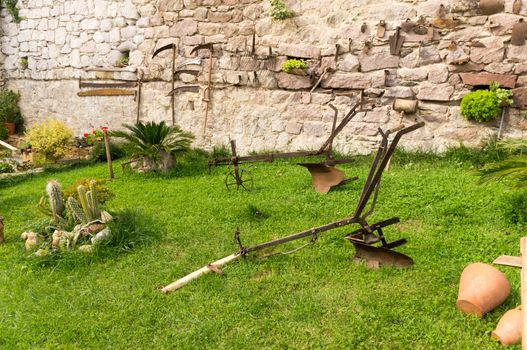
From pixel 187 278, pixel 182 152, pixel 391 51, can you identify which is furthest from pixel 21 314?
pixel 391 51

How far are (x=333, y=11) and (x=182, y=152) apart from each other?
335cm

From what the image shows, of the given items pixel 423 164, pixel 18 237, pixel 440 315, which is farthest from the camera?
pixel 423 164

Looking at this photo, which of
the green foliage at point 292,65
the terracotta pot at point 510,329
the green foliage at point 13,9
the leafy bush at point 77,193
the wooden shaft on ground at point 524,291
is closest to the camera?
the wooden shaft on ground at point 524,291

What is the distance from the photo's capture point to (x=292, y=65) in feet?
25.0

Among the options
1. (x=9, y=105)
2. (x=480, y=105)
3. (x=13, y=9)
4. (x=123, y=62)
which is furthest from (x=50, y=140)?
(x=480, y=105)

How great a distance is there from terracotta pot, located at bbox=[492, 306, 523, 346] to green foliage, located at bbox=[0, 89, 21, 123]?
12.3 meters

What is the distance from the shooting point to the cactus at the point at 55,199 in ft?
15.6

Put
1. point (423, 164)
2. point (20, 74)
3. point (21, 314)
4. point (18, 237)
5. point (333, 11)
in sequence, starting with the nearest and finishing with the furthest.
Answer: point (21, 314) → point (18, 237) → point (423, 164) → point (333, 11) → point (20, 74)

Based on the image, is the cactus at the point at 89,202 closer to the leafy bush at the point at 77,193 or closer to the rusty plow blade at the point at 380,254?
the leafy bush at the point at 77,193

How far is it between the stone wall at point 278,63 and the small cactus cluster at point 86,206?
13.7 feet

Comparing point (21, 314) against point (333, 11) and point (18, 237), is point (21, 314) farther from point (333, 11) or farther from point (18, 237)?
point (333, 11)

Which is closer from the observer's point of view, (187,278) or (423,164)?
(187,278)

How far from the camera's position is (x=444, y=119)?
682 cm

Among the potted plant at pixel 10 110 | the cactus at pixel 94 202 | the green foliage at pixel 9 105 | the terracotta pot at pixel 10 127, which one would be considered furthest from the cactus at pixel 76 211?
the green foliage at pixel 9 105
